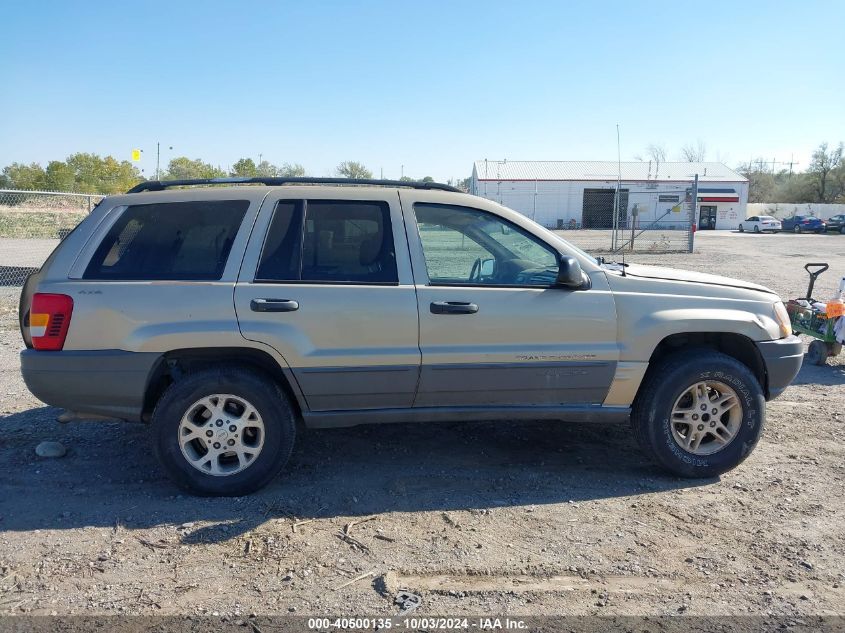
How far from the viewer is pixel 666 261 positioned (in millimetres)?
21109

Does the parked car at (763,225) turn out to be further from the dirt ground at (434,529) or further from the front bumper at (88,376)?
the front bumper at (88,376)

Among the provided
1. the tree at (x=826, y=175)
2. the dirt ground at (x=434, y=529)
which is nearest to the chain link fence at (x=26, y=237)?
the dirt ground at (x=434, y=529)

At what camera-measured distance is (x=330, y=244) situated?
170 inches

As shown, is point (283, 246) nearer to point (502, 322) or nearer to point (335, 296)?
point (335, 296)

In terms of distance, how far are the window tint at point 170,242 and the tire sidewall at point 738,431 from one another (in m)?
2.96

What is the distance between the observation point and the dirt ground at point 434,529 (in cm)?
317

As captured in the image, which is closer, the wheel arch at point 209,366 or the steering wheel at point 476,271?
the wheel arch at point 209,366

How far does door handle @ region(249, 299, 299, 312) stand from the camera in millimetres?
4090

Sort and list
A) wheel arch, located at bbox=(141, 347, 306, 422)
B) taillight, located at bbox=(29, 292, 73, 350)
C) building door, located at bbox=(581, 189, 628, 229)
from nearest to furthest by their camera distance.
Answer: taillight, located at bbox=(29, 292, 73, 350) < wheel arch, located at bbox=(141, 347, 306, 422) < building door, located at bbox=(581, 189, 628, 229)

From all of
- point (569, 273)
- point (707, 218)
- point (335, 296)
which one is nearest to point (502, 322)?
point (569, 273)

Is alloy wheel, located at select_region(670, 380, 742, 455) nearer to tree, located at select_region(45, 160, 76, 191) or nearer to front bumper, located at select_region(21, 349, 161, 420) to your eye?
front bumper, located at select_region(21, 349, 161, 420)

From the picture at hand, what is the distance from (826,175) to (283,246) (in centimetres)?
7786

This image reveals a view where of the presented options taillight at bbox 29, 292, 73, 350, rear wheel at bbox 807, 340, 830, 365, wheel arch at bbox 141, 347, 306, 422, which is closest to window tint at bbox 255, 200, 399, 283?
wheel arch at bbox 141, 347, 306, 422

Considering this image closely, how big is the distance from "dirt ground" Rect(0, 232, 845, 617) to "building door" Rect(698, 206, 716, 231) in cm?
5289
